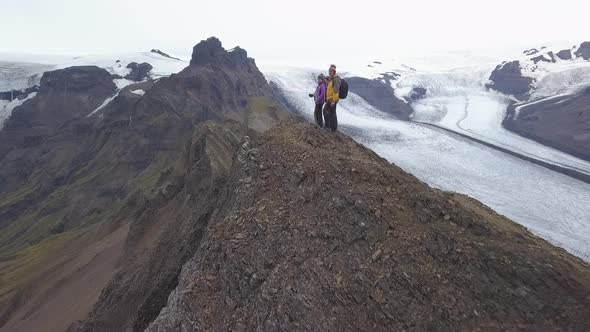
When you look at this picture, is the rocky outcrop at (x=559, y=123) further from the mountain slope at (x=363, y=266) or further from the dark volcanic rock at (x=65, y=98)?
the dark volcanic rock at (x=65, y=98)

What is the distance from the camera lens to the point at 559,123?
92.0 meters

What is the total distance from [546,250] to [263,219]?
219 inches

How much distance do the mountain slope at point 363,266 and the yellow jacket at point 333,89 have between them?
11.0 ft

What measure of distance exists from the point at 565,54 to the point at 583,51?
4397 millimetres

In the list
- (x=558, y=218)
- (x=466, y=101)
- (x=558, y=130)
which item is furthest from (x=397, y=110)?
(x=558, y=218)

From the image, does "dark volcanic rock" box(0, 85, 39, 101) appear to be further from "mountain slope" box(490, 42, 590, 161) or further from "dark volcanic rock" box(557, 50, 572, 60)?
"dark volcanic rock" box(557, 50, 572, 60)

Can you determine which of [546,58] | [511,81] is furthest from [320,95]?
[546,58]

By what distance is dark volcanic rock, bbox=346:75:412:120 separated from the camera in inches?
4609

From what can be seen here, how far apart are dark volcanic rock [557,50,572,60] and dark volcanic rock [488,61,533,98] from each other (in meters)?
15.9

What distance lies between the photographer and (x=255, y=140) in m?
13.7

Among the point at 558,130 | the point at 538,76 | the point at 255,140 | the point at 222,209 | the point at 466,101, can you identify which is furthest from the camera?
the point at 538,76

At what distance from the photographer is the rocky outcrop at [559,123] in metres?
81.7

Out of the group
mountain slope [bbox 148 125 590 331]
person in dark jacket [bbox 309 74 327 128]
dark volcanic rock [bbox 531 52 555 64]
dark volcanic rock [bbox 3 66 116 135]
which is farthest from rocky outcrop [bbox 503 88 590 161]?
dark volcanic rock [bbox 3 66 116 135]

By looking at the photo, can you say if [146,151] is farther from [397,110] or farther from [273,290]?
[273,290]
